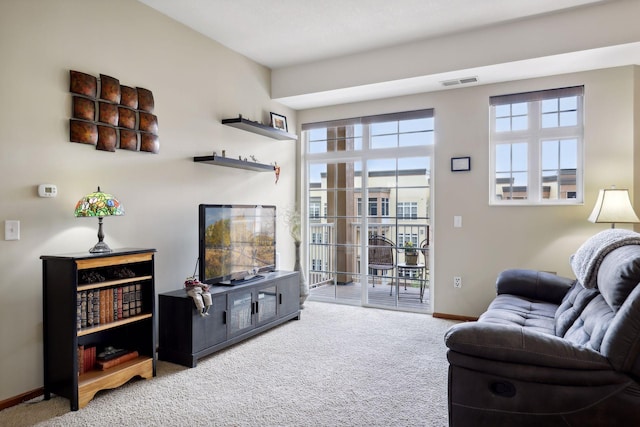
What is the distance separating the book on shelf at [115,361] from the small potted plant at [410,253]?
10.1 feet

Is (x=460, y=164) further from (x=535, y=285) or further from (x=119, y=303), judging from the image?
(x=119, y=303)

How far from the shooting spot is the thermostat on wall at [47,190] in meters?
2.57

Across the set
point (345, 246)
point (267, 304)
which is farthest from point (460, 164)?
point (267, 304)

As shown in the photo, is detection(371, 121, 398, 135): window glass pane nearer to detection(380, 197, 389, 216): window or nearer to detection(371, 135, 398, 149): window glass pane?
detection(371, 135, 398, 149): window glass pane

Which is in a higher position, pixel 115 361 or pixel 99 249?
pixel 99 249

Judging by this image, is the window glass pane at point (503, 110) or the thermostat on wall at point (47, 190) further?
the window glass pane at point (503, 110)

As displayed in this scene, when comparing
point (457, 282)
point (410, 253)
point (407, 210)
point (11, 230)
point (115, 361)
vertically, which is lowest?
point (115, 361)

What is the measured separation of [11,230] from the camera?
2.45 metres

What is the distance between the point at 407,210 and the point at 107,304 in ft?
10.8

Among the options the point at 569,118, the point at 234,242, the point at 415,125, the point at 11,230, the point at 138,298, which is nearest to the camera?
the point at 11,230

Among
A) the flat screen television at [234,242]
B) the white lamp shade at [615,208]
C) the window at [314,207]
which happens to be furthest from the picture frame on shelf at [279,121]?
the white lamp shade at [615,208]

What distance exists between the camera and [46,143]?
103 inches

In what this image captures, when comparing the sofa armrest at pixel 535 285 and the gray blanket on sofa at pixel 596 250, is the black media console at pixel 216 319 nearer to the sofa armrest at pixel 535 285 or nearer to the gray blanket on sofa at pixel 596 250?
the sofa armrest at pixel 535 285

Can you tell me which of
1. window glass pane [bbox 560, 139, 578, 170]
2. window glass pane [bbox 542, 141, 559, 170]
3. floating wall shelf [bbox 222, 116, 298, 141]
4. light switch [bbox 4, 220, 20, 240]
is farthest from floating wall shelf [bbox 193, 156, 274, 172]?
window glass pane [bbox 560, 139, 578, 170]
